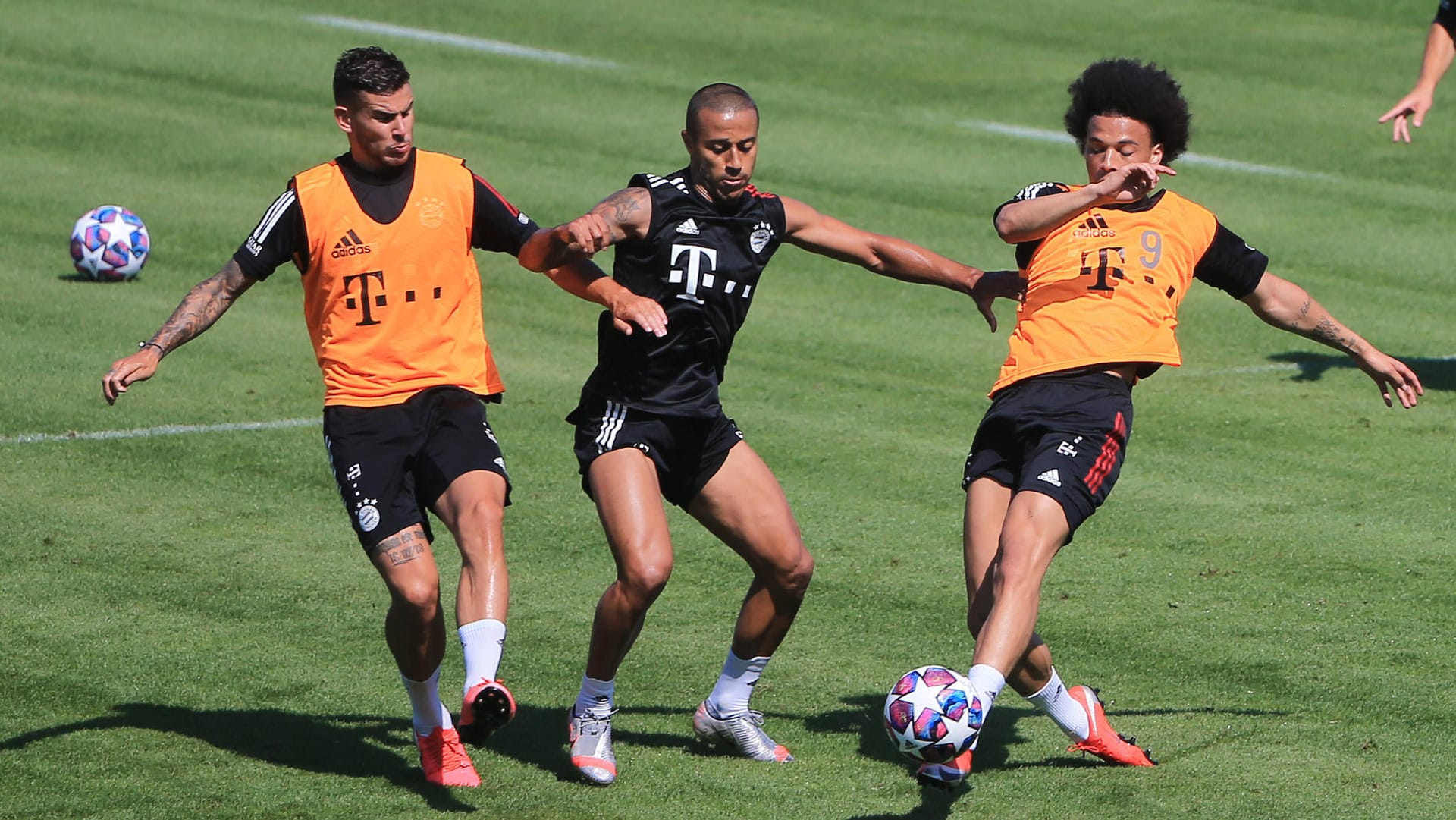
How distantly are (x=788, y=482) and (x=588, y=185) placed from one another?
7.92 m

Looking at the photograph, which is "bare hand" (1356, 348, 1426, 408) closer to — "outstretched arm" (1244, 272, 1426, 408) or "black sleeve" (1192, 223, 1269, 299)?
"outstretched arm" (1244, 272, 1426, 408)

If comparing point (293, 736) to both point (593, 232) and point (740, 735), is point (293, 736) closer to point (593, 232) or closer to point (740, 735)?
point (740, 735)

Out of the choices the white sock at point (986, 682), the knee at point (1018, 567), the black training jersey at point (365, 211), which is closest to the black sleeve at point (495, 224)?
the black training jersey at point (365, 211)

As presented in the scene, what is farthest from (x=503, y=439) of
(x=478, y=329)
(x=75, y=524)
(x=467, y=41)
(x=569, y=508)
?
(x=467, y=41)

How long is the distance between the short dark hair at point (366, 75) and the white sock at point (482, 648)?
78.5 inches

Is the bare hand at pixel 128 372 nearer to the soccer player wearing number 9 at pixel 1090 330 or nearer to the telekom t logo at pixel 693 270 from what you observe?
the telekom t logo at pixel 693 270

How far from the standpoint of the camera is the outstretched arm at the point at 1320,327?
752 cm

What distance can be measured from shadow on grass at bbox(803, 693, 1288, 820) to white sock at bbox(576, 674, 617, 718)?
3.18 feet

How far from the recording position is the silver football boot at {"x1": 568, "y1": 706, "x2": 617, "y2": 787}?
23.0 feet

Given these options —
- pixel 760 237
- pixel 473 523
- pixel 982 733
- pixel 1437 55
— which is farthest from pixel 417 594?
pixel 1437 55

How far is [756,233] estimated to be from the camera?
7336mm

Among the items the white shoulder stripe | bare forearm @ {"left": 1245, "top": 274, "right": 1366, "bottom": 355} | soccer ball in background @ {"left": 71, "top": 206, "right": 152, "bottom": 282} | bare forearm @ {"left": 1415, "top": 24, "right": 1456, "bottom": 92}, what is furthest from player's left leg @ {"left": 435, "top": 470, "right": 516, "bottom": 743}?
soccer ball in background @ {"left": 71, "top": 206, "right": 152, "bottom": 282}

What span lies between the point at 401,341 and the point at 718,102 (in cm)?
148

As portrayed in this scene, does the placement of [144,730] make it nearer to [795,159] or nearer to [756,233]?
[756,233]
